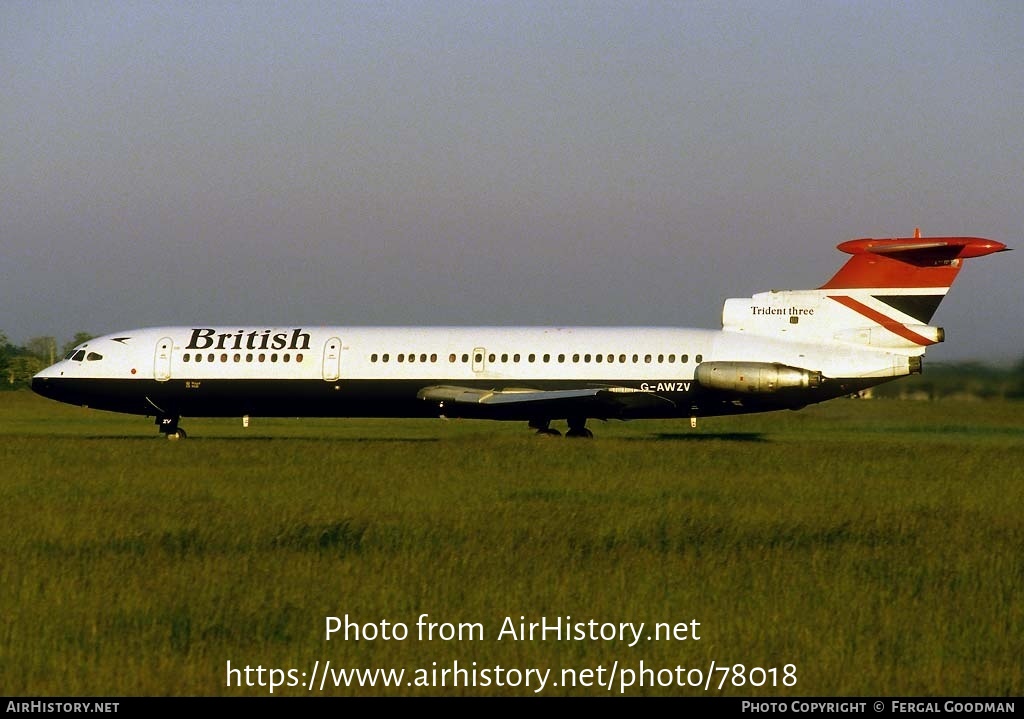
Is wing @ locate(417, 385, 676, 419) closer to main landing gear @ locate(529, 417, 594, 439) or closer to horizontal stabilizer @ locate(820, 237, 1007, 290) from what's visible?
main landing gear @ locate(529, 417, 594, 439)

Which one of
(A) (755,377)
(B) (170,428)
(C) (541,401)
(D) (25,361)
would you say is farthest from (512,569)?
(D) (25,361)

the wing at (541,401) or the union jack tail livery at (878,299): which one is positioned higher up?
the union jack tail livery at (878,299)

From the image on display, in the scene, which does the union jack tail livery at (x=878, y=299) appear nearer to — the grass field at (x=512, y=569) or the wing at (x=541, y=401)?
the wing at (x=541, y=401)

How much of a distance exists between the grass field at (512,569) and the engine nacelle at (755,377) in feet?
21.8

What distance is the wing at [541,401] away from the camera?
35.8m

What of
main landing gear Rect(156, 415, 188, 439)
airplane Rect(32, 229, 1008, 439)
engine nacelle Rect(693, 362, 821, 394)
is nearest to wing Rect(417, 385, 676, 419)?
airplane Rect(32, 229, 1008, 439)

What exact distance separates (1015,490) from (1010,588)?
10.2 m

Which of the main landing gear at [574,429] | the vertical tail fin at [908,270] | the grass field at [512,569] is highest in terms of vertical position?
the vertical tail fin at [908,270]

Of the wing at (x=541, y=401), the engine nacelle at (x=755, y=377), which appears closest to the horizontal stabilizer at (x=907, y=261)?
the engine nacelle at (x=755, y=377)

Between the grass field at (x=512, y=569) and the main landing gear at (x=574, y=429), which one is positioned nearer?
the grass field at (x=512, y=569)

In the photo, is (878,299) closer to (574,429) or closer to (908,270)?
(908,270)

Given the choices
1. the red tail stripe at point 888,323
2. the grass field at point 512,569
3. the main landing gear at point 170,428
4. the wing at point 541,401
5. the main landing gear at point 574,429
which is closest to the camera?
the grass field at point 512,569

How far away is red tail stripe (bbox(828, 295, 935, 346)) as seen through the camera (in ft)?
115

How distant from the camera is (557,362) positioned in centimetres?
3653
